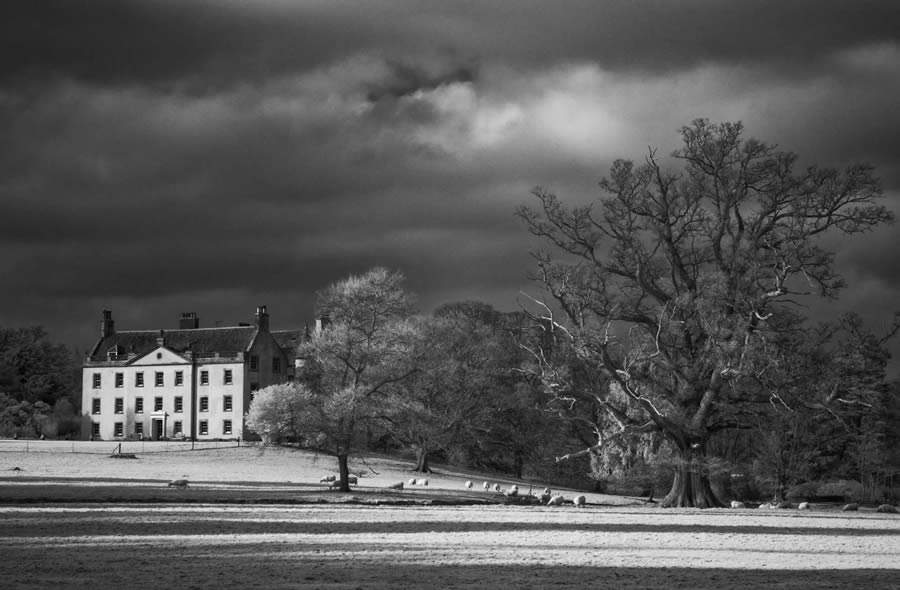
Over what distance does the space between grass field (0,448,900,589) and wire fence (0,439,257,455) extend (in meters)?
33.6

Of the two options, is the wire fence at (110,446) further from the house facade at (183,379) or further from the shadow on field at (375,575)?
the shadow on field at (375,575)

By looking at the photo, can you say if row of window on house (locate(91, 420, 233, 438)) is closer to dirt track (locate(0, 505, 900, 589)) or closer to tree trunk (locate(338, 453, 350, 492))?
tree trunk (locate(338, 453, 350, 492))

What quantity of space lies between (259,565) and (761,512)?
1017 inches

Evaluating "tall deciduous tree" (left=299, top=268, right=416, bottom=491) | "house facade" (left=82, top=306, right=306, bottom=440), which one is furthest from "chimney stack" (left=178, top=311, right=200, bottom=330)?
"tall deciduous tree" (left=299, top=268, right=416, bottom=491)

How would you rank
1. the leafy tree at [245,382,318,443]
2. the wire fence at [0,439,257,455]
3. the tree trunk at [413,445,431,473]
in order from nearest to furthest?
the leafy tree at [245,382,318,443] → the tree trunk at [413,445,431,473] → the wire fence at [0,439,257,455]

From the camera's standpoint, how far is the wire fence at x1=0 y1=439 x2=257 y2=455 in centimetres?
7781

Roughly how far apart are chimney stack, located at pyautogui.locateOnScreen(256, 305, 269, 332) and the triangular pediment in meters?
7.87

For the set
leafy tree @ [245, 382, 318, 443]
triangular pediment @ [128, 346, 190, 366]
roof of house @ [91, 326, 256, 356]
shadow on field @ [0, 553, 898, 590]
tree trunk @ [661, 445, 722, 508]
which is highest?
roof of house @ [91, 326, 256, 356]

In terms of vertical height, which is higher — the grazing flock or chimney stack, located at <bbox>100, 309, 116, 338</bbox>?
chimney stack, located at <bbox>100, 309, 116, 338</bbox>

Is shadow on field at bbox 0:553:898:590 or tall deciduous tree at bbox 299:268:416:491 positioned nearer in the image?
shadow on field at bbox 0:553:898:590

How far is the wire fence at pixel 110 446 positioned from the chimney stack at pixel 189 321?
70.6ft

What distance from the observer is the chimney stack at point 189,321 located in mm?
108125

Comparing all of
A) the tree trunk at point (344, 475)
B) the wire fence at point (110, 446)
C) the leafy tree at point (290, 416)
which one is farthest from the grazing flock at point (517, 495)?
the wire fence at point (110, 446)

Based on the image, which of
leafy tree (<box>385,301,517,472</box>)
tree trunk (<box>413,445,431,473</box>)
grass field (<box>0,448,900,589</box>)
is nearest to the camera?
grass field (<box>0,448,900,589</box>)
